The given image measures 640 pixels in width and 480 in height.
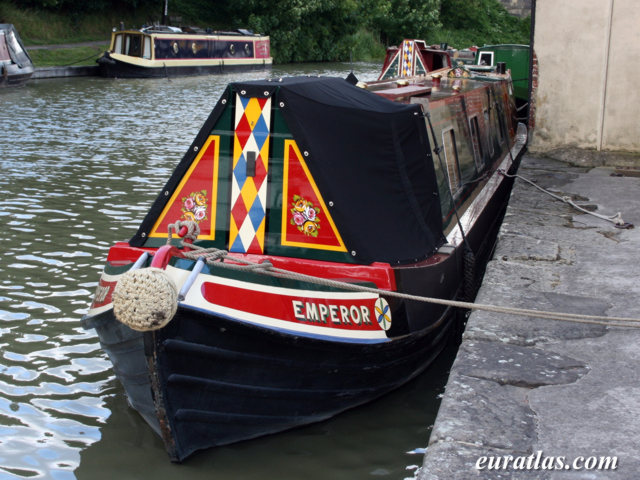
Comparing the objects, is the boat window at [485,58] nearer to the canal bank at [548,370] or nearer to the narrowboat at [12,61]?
the canal bank at [548,370]

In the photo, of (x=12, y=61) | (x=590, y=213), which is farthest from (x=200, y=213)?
(x=12, y=61)

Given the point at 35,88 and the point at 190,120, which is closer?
the point at 190,120

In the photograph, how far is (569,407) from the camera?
3824 millimetres

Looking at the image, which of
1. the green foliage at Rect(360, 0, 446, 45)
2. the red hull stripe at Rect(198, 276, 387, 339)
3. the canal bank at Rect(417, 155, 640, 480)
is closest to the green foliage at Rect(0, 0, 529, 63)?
the green foliage at Rect(360, 0, 446, 45)

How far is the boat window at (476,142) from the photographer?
331 inches

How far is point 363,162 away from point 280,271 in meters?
1.05

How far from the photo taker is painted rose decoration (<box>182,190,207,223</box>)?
518cm

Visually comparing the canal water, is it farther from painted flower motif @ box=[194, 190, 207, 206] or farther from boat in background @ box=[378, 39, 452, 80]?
boat in background @ box=[378, 39, 452, 80]

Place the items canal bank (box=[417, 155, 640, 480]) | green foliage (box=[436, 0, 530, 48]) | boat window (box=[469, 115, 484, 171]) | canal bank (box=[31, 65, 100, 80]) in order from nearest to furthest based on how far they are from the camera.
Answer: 1. canal bank (box=[417, 155, 640, 480])
2. boat window (box=[469, 115, 484, 171])
3. canal bank (box=[31, 65, 100, 80])
4. green foliage (box=[436, 0, 530, 48])

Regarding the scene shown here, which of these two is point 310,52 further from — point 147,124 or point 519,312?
point 519,312

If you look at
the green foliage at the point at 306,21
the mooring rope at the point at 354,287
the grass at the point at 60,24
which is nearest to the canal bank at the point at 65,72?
the grass at the point at 60,24

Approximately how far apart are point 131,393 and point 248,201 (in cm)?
132

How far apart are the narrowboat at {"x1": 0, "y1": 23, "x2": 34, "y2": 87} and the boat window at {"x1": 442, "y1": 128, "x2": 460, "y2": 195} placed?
19759 millimetres

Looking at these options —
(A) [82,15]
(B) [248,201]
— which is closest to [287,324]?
(B) [248,201]
